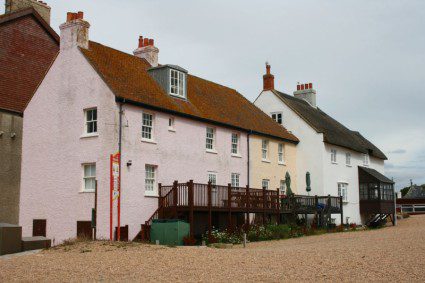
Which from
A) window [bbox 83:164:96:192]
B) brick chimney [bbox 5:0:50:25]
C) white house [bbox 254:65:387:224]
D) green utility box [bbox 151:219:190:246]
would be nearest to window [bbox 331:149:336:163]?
white house [bbox 254:65:387:224]

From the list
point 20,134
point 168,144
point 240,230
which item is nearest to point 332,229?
point 240,230

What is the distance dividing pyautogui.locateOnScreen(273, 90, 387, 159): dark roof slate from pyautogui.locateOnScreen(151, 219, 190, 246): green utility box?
16.6 metres

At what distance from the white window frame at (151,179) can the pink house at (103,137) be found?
0.05 metres

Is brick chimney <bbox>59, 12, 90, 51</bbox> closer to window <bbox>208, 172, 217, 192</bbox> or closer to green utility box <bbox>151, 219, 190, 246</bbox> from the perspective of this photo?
window <bbox>208, 172, 217, 192</bbox>

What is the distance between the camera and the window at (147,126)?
82.0ft

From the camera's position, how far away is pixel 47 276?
13.0 meters

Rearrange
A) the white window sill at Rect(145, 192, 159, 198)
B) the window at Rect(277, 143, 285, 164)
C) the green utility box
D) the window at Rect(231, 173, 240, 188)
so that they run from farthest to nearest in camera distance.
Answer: the window at Rect(277, 143, 285, 164)
the window at Rect(231, 173, 240, 188)
the white window sill at Rect(145, 192, 159, 198)
the green utility box

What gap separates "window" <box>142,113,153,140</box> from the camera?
25.0 metres

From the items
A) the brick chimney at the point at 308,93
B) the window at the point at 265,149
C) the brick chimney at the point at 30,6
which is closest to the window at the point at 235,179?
the window at the point at 265,149

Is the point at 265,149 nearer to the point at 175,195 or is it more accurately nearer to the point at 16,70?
the point at 175,195

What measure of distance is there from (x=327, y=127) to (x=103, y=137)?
2053cm

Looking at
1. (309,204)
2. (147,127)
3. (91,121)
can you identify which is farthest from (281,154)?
(91,121)

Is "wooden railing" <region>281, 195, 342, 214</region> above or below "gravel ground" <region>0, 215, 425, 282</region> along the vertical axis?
above

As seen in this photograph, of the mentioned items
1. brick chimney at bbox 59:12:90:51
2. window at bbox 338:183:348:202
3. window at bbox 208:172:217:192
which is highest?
brick chimney at bbox 59:12:90:51
